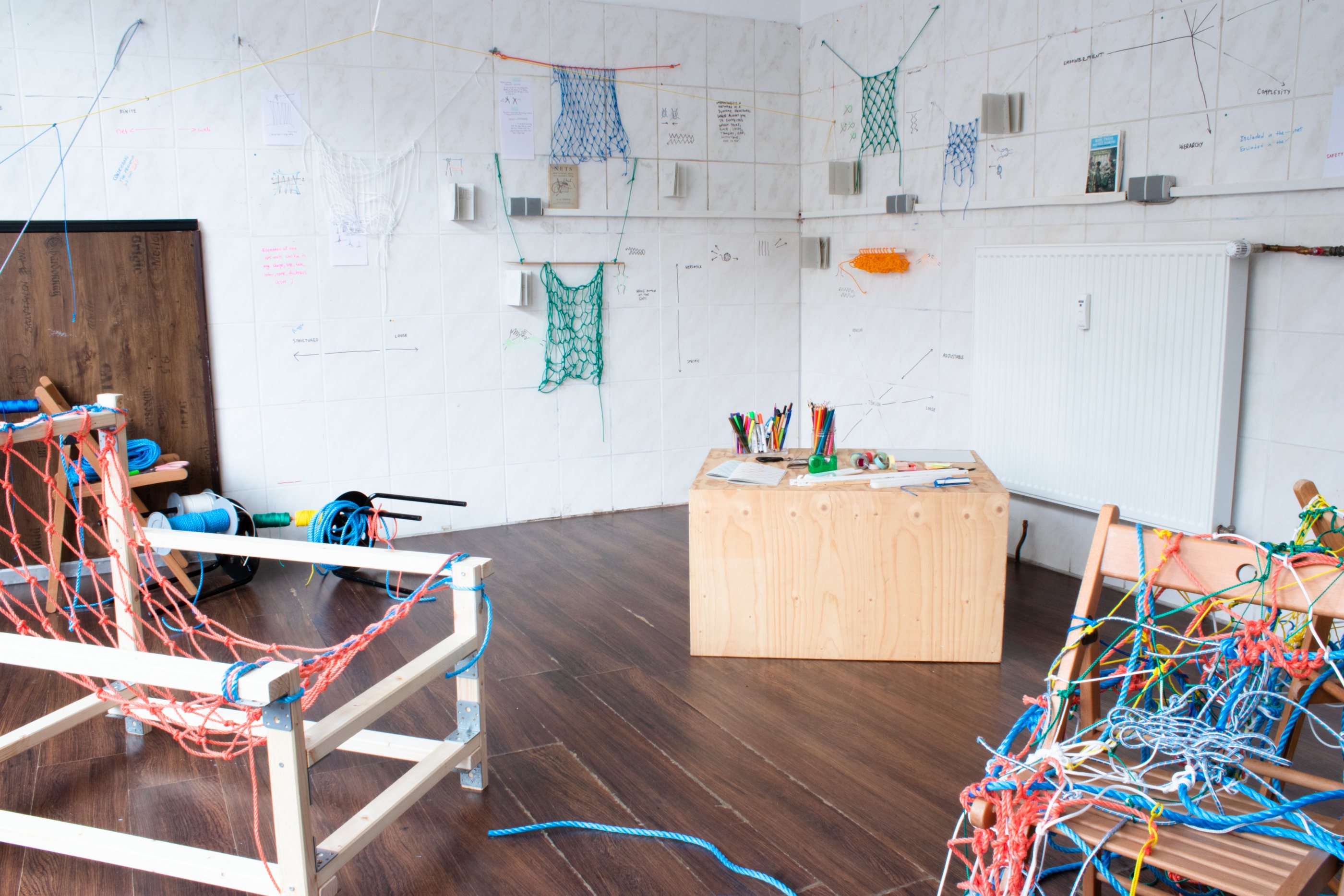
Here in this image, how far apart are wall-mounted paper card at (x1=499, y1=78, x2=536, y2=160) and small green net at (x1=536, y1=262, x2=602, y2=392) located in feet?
1.86

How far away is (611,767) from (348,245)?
117 inches

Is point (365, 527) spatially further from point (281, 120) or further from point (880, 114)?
point (880, 114)

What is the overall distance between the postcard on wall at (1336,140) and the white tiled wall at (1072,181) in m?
0.03

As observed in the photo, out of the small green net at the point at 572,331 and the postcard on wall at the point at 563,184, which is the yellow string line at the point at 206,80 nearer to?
the postcard on wall at the point at 563,184

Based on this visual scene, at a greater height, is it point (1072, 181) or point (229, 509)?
point (1072, 181)

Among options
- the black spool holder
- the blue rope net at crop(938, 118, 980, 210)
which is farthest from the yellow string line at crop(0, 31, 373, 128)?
the blue rope net at crop(938, 118, 980, 210)

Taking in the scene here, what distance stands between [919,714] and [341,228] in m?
3.31

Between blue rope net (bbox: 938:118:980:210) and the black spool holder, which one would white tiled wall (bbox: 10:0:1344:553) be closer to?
blue rope net (bbox: 938:118:980:210)

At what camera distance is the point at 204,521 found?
4.23 meters

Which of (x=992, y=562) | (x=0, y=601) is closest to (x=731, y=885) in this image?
(x=992, y=562)

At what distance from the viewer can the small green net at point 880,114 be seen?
489cm

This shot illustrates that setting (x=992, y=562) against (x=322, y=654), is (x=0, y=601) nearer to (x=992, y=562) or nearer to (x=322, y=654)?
(x=322, y=654)

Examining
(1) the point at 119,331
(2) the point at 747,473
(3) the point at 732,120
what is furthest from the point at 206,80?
(2) the point at 747,473

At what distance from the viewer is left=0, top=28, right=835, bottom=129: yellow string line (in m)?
4.25
